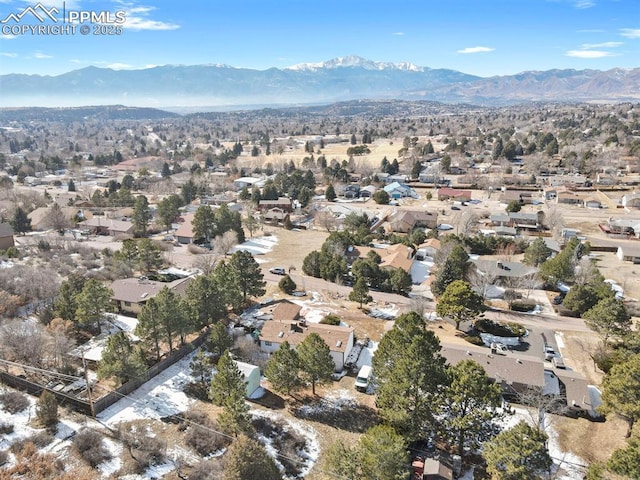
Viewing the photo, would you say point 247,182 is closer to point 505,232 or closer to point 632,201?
point 505,232

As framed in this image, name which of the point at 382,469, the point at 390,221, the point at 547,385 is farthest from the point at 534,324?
the point at 390,221

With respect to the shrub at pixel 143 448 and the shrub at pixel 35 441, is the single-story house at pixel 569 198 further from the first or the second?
the shrub at pixel 35 441

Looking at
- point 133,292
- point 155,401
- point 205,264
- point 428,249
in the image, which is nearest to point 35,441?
point 155,401

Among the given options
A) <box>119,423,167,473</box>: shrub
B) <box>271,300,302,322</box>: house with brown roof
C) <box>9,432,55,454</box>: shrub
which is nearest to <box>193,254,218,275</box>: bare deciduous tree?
<box>271,300,302,322</box>: house with brown roof

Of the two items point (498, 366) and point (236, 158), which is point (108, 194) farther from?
point (498, 366)

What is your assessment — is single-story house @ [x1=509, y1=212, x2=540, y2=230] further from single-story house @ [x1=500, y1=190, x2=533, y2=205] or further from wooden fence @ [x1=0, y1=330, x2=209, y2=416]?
wooden fence @ [x1=0, y1=330, x2=209, y2=416]

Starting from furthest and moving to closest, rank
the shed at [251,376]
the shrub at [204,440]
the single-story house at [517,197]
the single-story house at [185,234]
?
the single-story house at [517,197] → the single-story house at [185,234] → the shed at [251,376] → the shrub at [204,440]

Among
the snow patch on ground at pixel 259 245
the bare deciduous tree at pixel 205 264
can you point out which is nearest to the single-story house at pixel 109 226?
the snow patch on ground at pixel 259 245
